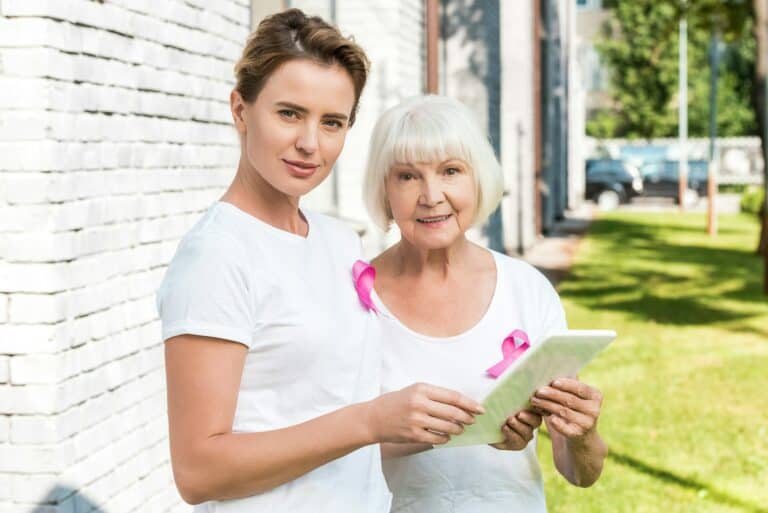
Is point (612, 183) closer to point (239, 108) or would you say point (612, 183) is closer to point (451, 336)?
point (451, 336)

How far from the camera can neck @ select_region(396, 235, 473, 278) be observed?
2906 millimetres

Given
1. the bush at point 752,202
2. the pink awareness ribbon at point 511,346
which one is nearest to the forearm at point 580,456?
the pink awareness ribbon at point 511,346

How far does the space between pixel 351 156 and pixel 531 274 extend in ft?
21.5

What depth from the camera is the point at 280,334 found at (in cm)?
207

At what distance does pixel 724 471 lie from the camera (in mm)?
7270

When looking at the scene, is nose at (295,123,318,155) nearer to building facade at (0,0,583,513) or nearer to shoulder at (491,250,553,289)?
shoulder at (491,250,553,289)

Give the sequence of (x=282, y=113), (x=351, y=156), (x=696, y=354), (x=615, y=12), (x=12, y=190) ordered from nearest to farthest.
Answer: (x=282, y=113)
(x=12, y=190)
(x=351, y=156)
(x=696, y=354)
(x=615, y=12)

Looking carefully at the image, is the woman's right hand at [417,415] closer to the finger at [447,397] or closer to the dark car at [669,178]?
the finger at [447,397]

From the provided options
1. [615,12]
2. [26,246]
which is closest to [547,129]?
[26,246]

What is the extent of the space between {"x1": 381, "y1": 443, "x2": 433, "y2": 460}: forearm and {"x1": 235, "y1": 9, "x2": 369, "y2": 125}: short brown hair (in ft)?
3.23

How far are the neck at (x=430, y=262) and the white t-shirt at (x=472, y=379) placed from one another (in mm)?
106

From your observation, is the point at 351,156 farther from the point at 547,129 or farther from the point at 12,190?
the point at 547,129

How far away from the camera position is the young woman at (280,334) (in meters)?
1.97

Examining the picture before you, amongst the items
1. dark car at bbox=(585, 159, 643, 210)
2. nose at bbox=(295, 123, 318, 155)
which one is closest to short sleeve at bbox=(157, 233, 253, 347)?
nose at bbox=(295, 123, 318, 155)
